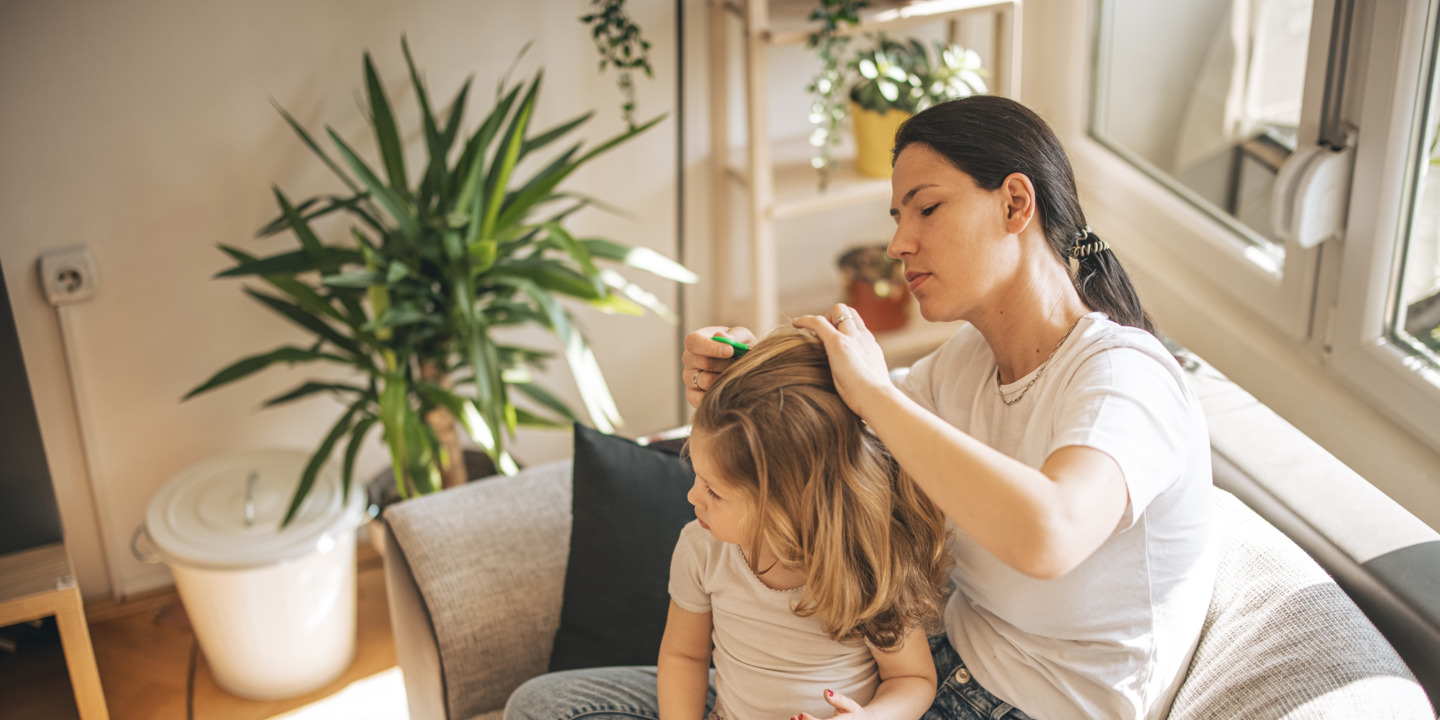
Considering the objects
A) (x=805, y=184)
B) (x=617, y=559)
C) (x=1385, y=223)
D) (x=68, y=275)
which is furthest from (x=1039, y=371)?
(x=68, y=275)

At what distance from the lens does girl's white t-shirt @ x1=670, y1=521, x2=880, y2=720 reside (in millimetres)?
1214

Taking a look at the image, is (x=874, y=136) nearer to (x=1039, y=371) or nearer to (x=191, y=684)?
(x=1039, y=371)

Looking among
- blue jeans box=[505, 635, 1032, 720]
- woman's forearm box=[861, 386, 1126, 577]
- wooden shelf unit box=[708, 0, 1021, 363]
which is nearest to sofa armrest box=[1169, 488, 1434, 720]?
blue jeans box=[505, 635, 1032, 720]

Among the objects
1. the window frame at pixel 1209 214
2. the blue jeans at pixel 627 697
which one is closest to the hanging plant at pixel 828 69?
the window frame at pixel 1209 214

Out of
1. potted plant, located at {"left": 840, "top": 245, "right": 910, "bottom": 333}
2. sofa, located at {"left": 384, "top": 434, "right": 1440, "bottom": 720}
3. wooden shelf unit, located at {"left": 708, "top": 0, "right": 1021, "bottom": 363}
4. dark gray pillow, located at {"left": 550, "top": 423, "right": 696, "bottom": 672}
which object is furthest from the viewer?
potted plant, located at {"left": 840, "top": 245, "right": 910, "bottom": 333}

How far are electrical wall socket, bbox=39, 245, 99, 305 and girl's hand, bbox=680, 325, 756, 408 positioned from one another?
→ 57.8 inches

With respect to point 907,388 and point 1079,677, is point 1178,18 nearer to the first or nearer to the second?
point 907,388

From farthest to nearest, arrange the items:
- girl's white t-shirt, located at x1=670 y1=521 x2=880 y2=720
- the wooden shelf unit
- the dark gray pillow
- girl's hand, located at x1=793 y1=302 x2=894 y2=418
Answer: the wooden shelf unit
the dark gray pillow
girl's white t-shirt, located at x1=670 y1=521 x2=880 y2=720
girl's hand, located at x1=793 y1=302 x2=894 y2=418

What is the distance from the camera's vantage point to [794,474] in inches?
42.1

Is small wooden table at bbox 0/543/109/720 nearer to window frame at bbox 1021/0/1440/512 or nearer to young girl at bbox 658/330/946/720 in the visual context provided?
young girl at bbox 658/330/946/720

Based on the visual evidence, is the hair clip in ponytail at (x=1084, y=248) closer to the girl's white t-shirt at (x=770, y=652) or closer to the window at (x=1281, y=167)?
the window at (x=1281, y=167)

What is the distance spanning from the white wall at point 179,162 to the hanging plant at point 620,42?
0.04m

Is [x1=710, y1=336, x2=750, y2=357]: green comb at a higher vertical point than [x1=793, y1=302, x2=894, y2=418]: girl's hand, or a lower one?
lower

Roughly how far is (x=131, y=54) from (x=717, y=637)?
1.61 m
